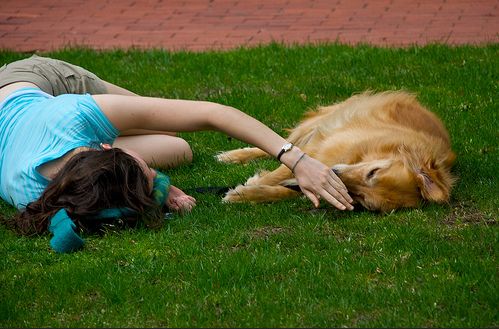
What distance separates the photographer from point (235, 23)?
10438 millimetres

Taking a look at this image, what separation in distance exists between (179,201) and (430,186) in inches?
60.0

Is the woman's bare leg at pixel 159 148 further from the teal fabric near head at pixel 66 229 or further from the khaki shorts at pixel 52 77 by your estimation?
the teal fabric near head at pixel 66 229

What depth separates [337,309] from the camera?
4191mm

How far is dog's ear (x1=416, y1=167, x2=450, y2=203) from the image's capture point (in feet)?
18.1

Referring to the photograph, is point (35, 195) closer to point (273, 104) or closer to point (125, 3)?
point (273, 104)

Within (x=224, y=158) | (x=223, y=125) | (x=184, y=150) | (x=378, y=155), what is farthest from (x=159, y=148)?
(x=378, y=155)

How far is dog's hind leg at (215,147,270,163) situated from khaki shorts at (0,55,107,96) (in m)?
0.99

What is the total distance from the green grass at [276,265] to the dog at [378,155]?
0.39ft

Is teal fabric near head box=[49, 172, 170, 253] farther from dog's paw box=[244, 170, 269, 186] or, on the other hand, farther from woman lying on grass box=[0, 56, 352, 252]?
dog's paw box=[244, 170, 269, 186]

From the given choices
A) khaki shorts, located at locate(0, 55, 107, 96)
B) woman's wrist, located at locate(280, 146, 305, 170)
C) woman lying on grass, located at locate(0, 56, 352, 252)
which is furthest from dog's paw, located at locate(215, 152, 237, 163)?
woman's wrist, located at locate(280, 146, 305, 170)

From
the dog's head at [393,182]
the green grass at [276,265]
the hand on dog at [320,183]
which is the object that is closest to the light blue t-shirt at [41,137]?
the green grass at [276,265]

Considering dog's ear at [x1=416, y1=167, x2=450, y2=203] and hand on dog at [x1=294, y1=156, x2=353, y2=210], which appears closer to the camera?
hand on dog at [x1=294, y1=156, x2=353, y2=210]

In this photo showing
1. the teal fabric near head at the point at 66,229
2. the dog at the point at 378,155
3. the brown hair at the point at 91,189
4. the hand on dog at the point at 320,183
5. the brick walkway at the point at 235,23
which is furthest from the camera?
the brick walkway at the point at 235,23

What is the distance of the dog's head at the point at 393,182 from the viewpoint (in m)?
5.44
